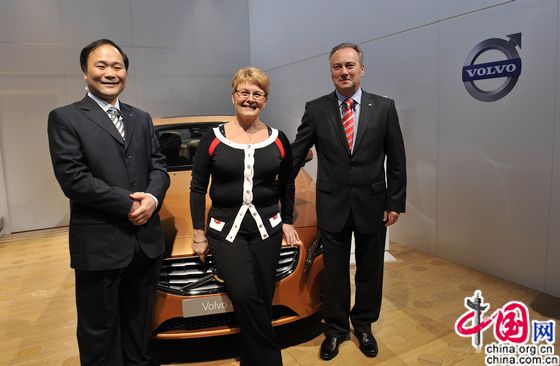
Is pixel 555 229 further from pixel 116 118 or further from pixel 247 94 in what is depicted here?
pixel 116 118

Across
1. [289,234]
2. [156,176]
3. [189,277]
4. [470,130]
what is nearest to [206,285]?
[189,277]

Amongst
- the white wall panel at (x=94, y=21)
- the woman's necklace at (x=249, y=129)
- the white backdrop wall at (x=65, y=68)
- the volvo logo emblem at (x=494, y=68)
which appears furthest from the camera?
the white wall panel at (x=94, y=21)

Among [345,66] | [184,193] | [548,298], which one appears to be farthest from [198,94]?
[548,298]

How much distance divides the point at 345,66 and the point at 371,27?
2683 mm

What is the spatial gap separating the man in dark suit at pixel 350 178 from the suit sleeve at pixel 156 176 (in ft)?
2.32

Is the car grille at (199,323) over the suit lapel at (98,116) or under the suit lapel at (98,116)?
under

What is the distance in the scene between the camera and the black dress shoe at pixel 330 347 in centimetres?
224

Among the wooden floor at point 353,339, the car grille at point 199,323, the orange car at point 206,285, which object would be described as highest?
the orange car at point 206,285

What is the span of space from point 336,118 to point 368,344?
4.11 ft

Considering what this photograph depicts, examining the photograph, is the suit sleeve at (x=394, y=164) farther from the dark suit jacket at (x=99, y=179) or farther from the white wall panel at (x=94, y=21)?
the white wall panel at (x=94, y=21)

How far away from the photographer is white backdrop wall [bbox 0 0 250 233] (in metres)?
5.23

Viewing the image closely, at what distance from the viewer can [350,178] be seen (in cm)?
214

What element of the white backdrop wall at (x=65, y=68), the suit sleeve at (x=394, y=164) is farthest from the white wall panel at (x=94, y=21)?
the suit sleeve at (x=394, y=164)

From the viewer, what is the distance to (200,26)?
6473 mm
